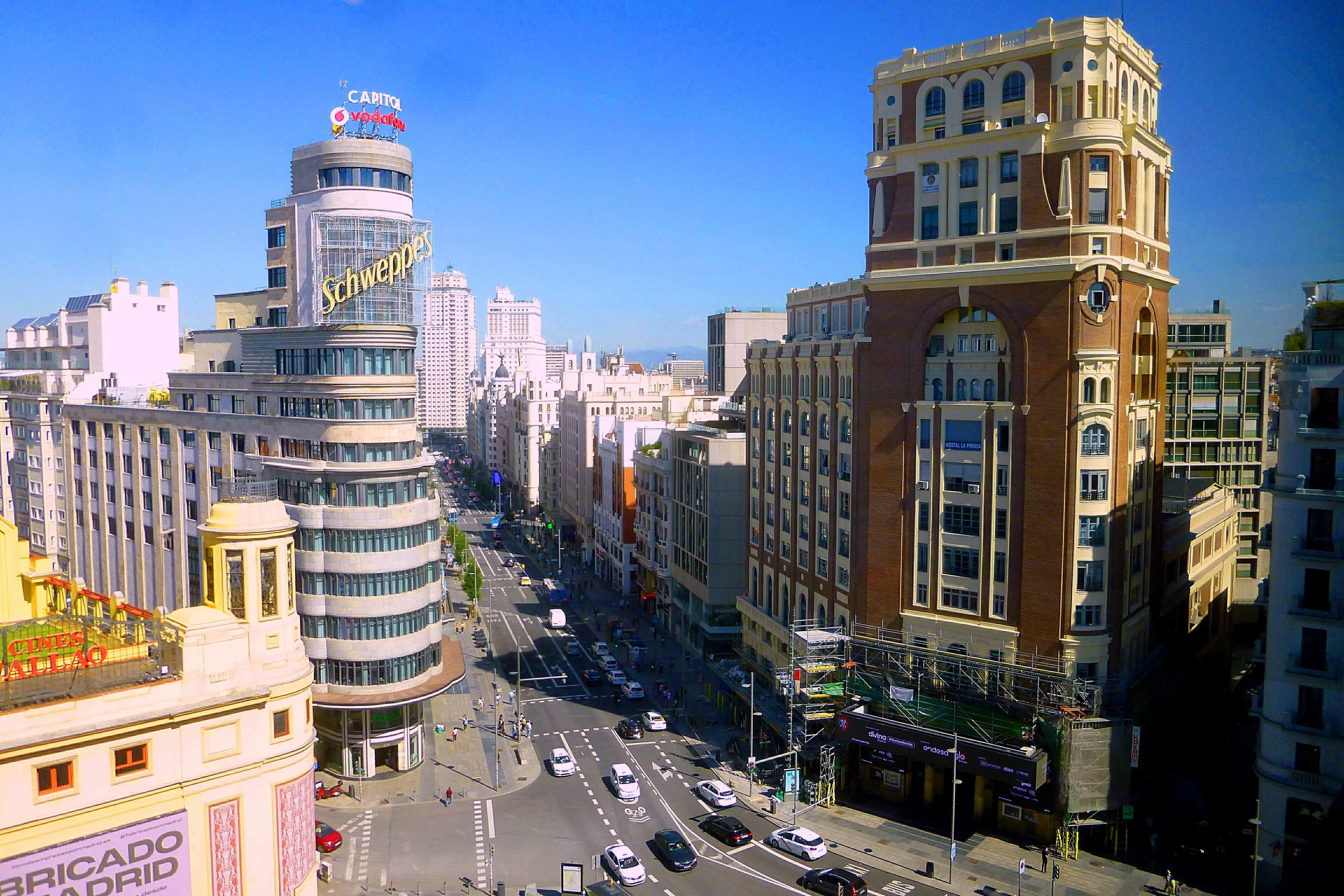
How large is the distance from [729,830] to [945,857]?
11.8 meters

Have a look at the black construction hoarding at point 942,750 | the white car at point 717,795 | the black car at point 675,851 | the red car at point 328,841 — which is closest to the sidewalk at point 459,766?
the red car at point 328,841

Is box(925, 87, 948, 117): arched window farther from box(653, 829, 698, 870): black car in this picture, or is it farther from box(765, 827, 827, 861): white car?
box(653, 829, 698, 870): black car

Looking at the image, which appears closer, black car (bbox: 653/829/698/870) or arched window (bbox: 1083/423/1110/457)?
black car (bbox: 653/829/698/870)

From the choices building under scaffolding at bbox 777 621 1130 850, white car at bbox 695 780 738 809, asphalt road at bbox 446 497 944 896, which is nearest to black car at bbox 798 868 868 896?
asphalt road at bbox 446 497 944 896

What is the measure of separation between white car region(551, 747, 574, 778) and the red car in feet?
49.4

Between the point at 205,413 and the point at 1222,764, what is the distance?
248 ft

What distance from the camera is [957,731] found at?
54.6 metres

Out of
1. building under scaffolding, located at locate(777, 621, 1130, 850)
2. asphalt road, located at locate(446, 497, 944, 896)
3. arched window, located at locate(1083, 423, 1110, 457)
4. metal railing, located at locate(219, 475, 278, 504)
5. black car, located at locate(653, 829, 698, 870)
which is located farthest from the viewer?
arched window, located at locate(1083, 423, 1110, 457)

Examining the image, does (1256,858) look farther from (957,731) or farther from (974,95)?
(974,95)

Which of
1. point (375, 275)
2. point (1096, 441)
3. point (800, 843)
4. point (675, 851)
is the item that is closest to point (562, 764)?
point (675, 851)

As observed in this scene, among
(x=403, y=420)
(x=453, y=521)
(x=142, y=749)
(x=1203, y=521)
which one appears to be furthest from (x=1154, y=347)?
(x=453, y=521)

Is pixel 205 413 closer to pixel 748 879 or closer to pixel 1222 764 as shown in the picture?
pixel 748 879

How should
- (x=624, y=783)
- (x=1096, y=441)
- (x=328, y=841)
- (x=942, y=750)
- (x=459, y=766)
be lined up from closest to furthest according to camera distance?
(x=328, y=841)
(x=1096, y=441)
(x=942, y=750)
(x=624, y=783)
(x=459, y=766)

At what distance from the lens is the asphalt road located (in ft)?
164
